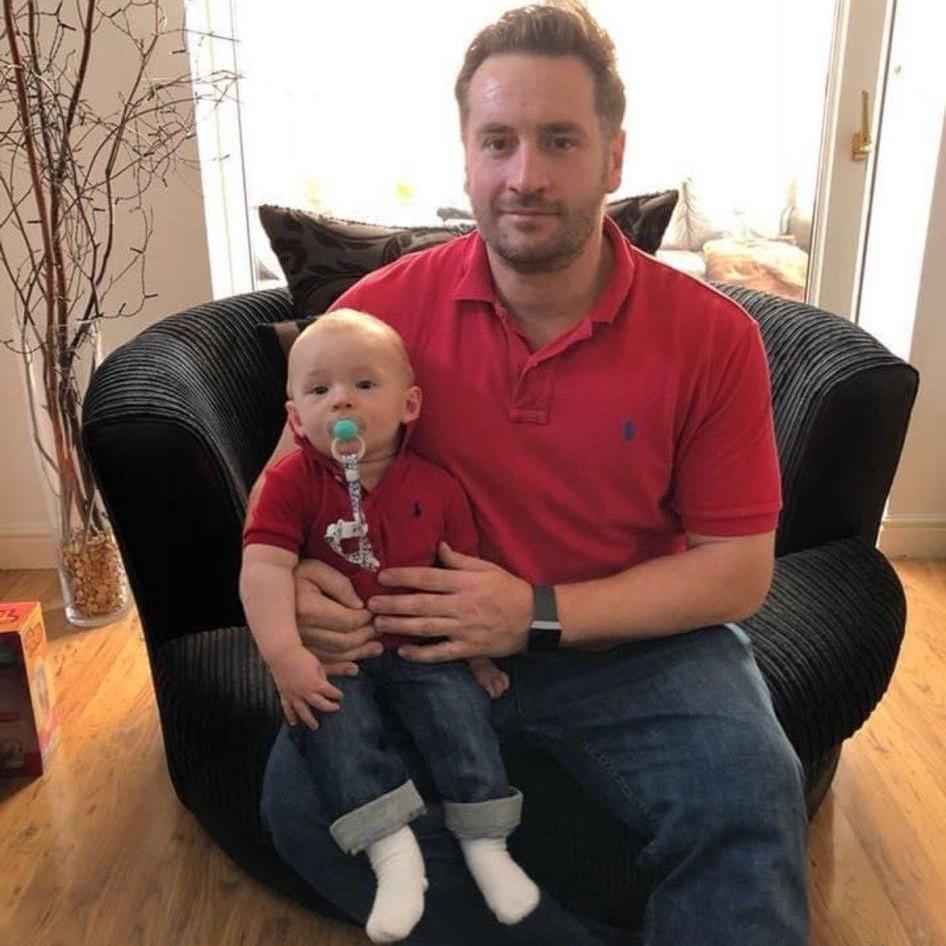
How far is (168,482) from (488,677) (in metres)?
0.50

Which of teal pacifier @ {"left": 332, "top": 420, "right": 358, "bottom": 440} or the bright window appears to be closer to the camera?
teal pacifier @ {"left": 332, "top": 420, "right": 358, "bottom": 440}

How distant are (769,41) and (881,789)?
67.3 inches

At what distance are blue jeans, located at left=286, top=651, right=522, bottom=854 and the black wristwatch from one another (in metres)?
0.10

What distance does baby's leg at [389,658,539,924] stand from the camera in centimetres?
112

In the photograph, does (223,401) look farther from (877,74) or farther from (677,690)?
(877,74)

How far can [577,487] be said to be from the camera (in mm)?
1274

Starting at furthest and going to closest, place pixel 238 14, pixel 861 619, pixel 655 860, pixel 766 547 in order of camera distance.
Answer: pixel 238 14, pixel 861 619, pixel 766 547, pixel 655 860

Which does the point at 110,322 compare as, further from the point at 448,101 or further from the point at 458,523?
the point at 458,523

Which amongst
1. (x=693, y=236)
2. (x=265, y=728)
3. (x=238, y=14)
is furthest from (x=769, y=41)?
(x=265, y=728)

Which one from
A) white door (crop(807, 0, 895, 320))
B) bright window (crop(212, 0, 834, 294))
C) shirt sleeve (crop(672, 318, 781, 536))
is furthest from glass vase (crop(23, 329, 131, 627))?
white door (crop(807, 0, 895, 320))

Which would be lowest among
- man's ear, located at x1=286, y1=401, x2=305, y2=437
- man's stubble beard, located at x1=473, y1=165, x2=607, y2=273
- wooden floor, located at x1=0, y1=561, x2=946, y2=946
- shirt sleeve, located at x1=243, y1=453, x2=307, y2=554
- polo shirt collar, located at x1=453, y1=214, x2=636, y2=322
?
wooden floor, located at x1=0, y1=561, x2=946, y2=946

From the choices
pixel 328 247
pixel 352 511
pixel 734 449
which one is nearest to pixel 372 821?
pixel 352 511

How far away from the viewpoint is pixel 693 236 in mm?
2654

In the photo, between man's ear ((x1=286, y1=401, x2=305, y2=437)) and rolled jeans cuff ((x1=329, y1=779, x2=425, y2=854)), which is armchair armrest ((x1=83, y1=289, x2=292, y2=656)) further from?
rolled jeans cuff ((x1=329, y1=779, x2=425, y2=854))
